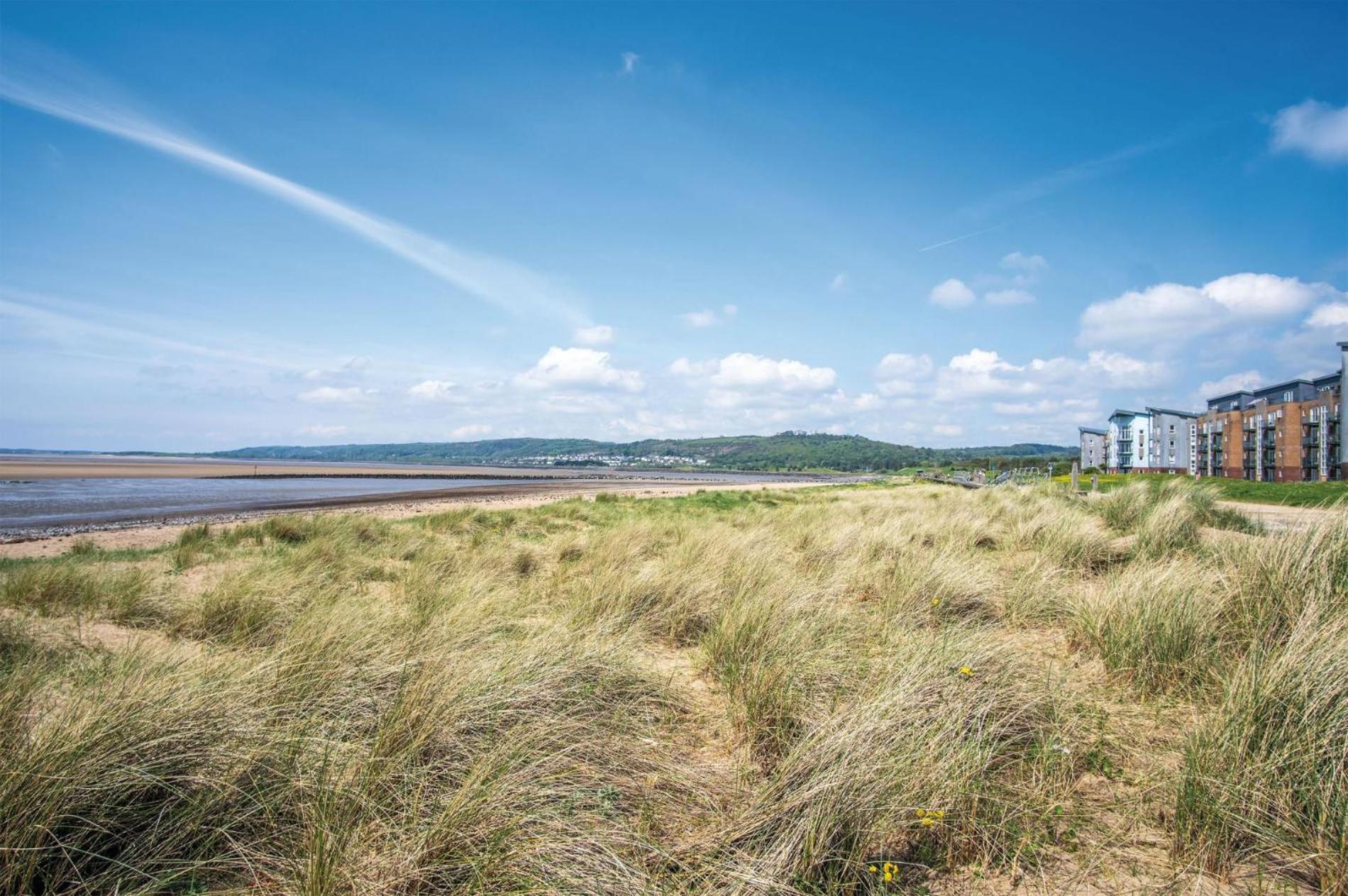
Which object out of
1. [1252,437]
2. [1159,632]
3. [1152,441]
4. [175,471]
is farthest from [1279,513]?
[175,471]

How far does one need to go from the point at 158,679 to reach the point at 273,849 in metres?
1.34

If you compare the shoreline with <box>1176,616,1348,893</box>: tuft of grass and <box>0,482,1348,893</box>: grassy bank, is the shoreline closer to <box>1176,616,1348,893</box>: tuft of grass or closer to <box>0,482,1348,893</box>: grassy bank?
<box>0,482,1348,893</box>: grassy bank

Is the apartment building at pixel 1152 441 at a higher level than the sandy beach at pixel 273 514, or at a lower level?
higher

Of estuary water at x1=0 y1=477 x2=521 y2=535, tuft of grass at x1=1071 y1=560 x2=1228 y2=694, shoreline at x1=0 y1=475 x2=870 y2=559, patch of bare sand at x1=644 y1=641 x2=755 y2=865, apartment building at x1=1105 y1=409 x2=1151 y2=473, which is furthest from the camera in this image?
apartment building at x1=1105 y1=409 x2=1151 y2=473

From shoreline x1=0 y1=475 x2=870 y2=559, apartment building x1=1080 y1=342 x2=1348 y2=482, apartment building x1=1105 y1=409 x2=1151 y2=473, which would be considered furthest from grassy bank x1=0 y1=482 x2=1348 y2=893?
apartment building x1=1105 y1=409 x2=1151 y2=473

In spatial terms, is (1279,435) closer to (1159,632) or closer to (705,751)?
(1159,632)

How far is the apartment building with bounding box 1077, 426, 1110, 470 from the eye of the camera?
84.3 m

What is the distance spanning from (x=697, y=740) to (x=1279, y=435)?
69.0m

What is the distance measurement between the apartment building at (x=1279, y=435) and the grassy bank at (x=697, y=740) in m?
54.9

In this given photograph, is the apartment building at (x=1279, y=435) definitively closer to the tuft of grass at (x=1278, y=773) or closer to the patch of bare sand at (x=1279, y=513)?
the patch of bare sand at (x=1279, y=513)

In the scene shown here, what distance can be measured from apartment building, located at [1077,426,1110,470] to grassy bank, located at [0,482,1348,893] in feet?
312

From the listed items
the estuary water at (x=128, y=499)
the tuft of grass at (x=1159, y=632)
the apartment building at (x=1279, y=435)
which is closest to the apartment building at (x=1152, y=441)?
the apartment building at (x=1279, y=435)

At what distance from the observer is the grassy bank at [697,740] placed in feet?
7.42

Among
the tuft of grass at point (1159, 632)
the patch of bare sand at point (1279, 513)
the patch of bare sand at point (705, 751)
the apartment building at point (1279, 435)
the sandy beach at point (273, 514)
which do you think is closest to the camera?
the patch of bare sand at point (705, 751)
